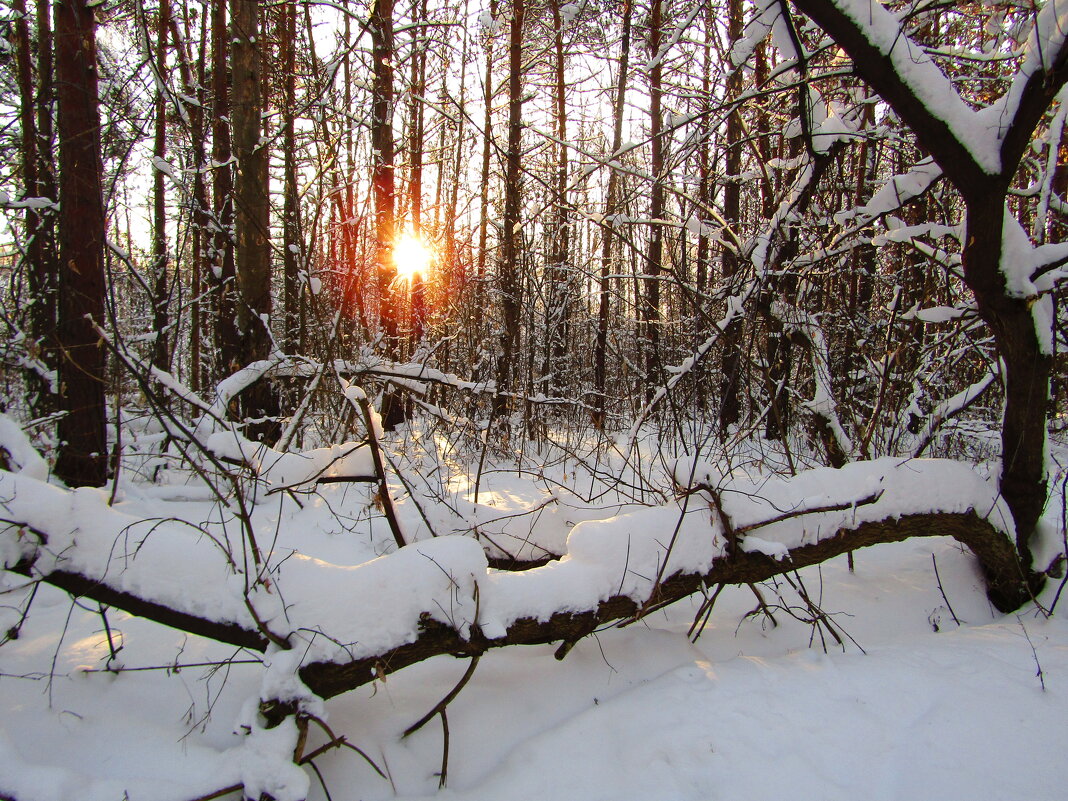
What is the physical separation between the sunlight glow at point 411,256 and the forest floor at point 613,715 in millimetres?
5078

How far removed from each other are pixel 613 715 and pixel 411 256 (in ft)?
21.3

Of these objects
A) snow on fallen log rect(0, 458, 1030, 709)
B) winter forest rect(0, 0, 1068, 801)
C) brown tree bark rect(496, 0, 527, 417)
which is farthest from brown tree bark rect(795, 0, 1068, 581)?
brown tree bark rect(496, 0, 527, 417)

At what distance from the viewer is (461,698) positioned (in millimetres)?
2158

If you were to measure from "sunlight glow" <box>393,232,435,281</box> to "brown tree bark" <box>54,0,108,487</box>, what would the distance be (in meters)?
3.21

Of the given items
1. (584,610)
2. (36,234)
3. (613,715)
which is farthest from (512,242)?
(613,715)

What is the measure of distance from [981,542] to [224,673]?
149 inches

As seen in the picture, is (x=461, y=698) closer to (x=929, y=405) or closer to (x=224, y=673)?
(x=224, y=673)

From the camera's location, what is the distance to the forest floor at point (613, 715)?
5.63ft

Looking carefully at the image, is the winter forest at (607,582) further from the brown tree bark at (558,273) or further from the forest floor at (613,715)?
the brown tree bark at (558,273)

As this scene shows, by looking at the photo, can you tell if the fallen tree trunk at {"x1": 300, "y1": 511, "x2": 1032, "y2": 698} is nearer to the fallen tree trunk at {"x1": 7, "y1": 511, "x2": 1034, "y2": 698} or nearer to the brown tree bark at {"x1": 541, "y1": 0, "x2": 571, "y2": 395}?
the fallen tree trunk at {"x1": 7, "y1": 511, "x2": 1034, "y2": 698}

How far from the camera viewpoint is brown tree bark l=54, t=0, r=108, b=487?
400 centimetres

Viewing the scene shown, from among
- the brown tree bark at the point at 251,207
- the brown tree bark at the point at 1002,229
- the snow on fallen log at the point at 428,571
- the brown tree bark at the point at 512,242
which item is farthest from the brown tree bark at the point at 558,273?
the snow on fallen log at the point at 428,571

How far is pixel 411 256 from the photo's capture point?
24.1 ft

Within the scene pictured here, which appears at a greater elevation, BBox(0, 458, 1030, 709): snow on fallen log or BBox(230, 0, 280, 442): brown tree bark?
BBox(230, 0, 280, 442): brown tree bark
